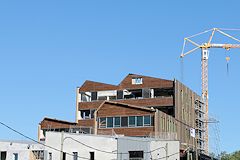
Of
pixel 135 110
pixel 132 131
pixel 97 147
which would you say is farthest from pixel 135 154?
pixel 135 110

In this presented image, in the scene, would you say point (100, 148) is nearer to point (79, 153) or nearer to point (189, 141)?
point (79, 153)

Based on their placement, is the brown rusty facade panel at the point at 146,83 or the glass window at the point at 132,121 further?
the brown rusty facade panel at the point at 146,83

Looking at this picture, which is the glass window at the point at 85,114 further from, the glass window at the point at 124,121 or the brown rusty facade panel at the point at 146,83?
the glass window at the point at 124,121

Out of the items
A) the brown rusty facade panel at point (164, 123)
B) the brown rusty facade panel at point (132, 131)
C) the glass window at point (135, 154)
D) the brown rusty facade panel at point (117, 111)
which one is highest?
the brown rusty facade panel at point (117, 111)

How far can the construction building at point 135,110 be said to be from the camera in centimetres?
10331

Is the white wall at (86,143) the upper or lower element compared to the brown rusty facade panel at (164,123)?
lower

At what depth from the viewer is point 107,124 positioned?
108062 millimetres

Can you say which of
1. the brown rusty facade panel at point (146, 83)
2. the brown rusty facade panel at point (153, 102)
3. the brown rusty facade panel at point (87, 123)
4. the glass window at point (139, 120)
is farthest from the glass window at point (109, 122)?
the brown rusty facade panel at point (146, 83)

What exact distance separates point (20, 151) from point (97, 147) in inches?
453

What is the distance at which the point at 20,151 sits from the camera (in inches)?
3078

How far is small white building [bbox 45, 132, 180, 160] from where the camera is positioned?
→ 7750cm

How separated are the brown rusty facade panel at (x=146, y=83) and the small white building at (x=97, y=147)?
39089mm

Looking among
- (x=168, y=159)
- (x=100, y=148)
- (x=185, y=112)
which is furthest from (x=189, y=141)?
(x=100, y=148)

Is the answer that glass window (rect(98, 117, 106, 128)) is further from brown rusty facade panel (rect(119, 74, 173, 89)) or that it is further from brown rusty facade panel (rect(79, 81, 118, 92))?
brown rusty facade panel (rect(79, 81, 118, 92))
